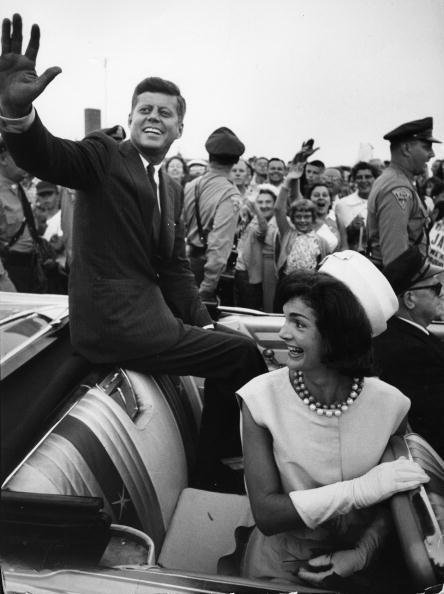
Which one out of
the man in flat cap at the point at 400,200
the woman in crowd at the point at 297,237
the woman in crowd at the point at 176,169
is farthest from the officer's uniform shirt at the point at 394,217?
the woman in crowd at the point at 176,169

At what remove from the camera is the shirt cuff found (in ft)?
4.86

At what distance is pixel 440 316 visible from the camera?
350cm

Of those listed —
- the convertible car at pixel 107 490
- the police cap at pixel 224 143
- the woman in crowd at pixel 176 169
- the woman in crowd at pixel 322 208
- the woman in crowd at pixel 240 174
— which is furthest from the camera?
the woman in crowd at pixel 176 169

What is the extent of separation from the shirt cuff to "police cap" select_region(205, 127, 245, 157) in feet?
8.60

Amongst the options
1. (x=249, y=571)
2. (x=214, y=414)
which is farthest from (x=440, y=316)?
(x=249, y=571)

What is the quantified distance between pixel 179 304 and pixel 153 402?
560 millimetres

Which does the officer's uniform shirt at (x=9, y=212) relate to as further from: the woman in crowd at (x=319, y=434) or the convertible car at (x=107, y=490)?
the woman in crowd at (x=319, y=434)

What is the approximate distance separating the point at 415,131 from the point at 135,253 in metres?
2.08

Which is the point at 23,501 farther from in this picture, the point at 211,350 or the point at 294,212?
the point at 294,212

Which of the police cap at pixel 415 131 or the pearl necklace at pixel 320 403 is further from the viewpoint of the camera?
the police cap at pixel 415 131

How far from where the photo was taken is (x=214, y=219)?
13.2ft

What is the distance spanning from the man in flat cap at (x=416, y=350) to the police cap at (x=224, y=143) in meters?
1.90

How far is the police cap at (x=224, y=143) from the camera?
159 inches

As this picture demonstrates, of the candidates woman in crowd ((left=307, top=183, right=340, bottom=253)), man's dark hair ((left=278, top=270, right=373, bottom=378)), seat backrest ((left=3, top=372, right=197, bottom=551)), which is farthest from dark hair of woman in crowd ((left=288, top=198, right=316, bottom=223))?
man's dark hair ((left=278, top=270, right=373, bottom=378))
